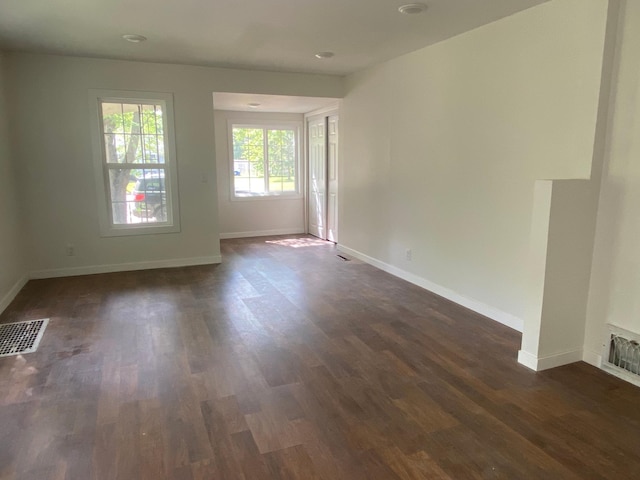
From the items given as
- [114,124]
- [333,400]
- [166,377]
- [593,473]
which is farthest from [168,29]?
[593,473]

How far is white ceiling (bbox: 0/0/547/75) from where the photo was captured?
125 inches

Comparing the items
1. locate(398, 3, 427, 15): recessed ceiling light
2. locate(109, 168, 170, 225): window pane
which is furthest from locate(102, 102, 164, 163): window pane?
locate(398, 3, 427, 15): recessed ceiling light

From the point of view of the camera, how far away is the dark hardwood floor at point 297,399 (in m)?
1.99

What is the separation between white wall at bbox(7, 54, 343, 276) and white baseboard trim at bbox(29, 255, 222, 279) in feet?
0.04

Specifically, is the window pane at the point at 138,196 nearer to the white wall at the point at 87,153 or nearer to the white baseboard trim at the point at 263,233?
the white wall at the point at 87,153

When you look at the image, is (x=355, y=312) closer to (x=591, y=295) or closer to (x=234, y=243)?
(x=591, y=295)

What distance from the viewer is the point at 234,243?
723 cm

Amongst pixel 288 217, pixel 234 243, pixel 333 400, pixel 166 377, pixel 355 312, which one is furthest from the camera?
pixel 288 217

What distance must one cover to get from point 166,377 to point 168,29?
2883 mm

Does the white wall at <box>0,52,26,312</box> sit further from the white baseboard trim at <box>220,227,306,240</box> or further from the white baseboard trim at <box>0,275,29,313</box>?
the white baseboard trim at <box>220,227,306,240</box>

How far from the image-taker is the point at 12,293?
170 inches

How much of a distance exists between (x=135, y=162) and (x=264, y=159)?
2.79 meters

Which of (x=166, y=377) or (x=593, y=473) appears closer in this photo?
(x=593, y=473)

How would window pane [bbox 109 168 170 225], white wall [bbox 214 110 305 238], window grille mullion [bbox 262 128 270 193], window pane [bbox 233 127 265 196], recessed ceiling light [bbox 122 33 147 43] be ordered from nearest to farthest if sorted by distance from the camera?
1. recessed ceiling light [bbox 122 33 147 43]
2. window pane [bbox 109 168 170 225]
3. white wall [bbox 214 110 305 238]
4. window pane [bbox 233 127 265 196]
5. window grille mullion [bbox 262 128 270 193]
